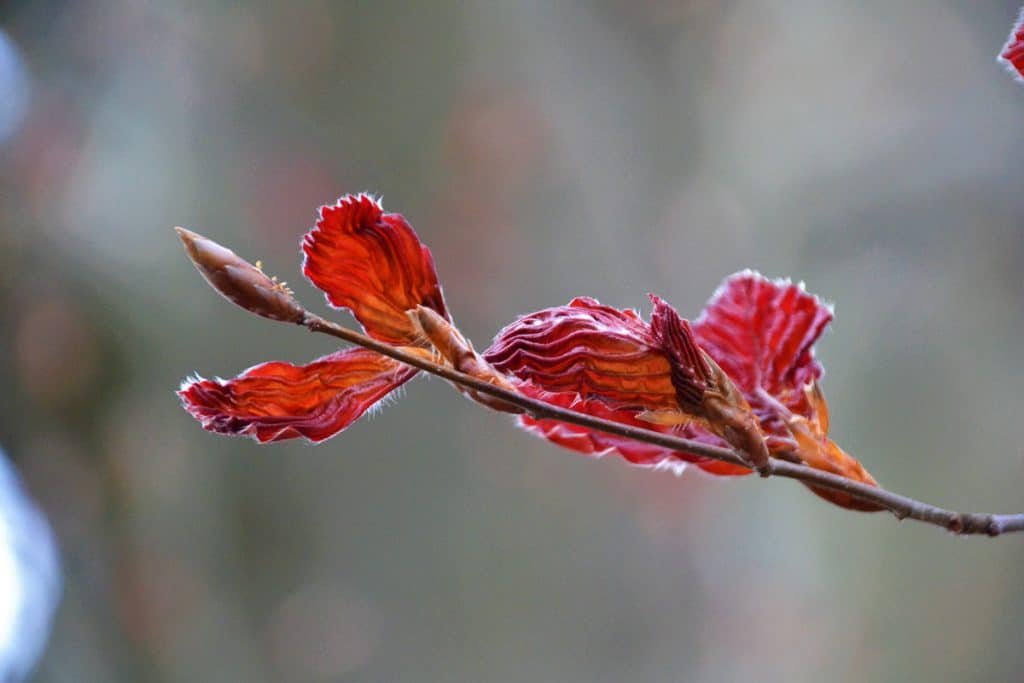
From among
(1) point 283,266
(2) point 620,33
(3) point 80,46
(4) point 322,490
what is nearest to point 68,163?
(3) point 80,46

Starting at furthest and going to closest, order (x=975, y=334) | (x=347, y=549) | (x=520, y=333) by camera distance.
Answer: (x=975, y=334)
(x=347, y=549)
(x=520, y=333)

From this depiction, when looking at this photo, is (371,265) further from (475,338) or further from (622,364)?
(475,338)

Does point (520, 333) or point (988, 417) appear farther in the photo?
point (988, 417)

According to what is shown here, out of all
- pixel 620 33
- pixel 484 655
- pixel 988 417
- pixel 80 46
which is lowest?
pixel 484 655

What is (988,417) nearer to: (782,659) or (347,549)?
(782,659)

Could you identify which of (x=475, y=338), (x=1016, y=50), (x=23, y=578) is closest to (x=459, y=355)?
(x=1016, y=50)

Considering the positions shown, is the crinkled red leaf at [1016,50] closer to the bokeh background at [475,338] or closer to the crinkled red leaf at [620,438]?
the crinkled red leaf at [620,438]

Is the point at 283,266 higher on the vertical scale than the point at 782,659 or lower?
higher
